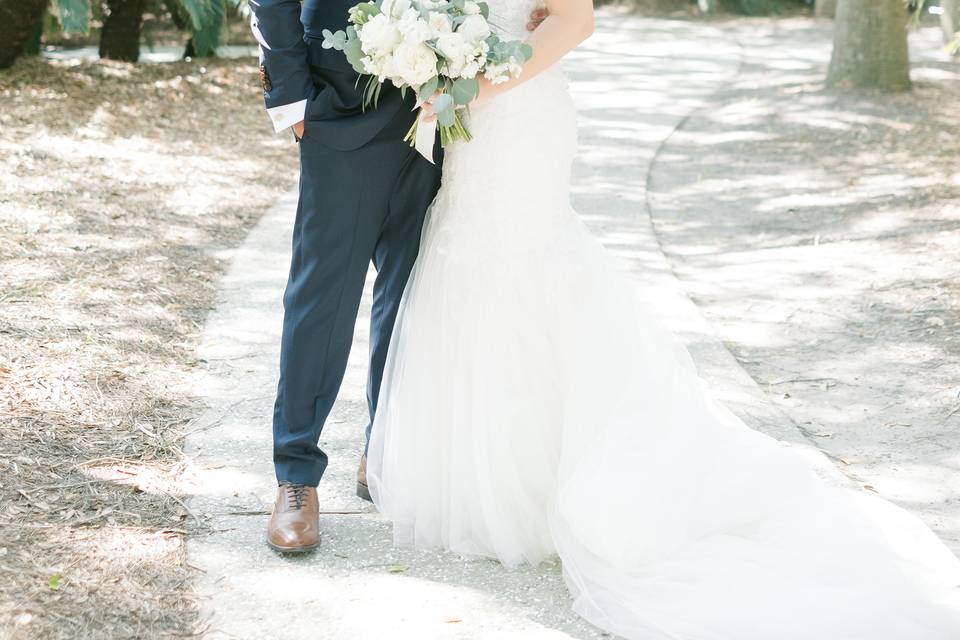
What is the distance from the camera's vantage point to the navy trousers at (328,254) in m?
2.94

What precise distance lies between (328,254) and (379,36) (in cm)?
63

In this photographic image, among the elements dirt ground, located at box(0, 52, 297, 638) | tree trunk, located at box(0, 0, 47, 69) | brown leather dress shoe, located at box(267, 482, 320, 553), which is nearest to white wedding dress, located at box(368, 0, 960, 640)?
brown leather dress shoe, located at box(267, 482, 320, 553)

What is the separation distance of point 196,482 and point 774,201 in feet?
16.3

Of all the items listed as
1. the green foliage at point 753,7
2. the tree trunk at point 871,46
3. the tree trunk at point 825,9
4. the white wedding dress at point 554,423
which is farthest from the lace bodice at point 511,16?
the green foliage at point 753,7

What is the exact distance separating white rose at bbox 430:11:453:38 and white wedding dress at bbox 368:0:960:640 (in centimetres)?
32

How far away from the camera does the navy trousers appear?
2939 mm

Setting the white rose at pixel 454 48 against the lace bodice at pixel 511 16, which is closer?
the white rose at pixel 454 48

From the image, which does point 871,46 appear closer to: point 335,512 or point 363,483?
point 363,483

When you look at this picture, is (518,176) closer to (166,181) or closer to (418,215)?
(418,215)

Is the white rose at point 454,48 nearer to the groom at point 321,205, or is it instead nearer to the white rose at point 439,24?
the white rose at point 439,24

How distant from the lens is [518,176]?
10.0 feet

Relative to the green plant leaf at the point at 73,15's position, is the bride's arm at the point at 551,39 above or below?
above

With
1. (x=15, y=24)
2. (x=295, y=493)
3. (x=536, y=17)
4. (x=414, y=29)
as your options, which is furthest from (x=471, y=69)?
(x=15, y=24)

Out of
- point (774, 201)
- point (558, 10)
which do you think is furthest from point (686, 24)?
point (558, 10)
